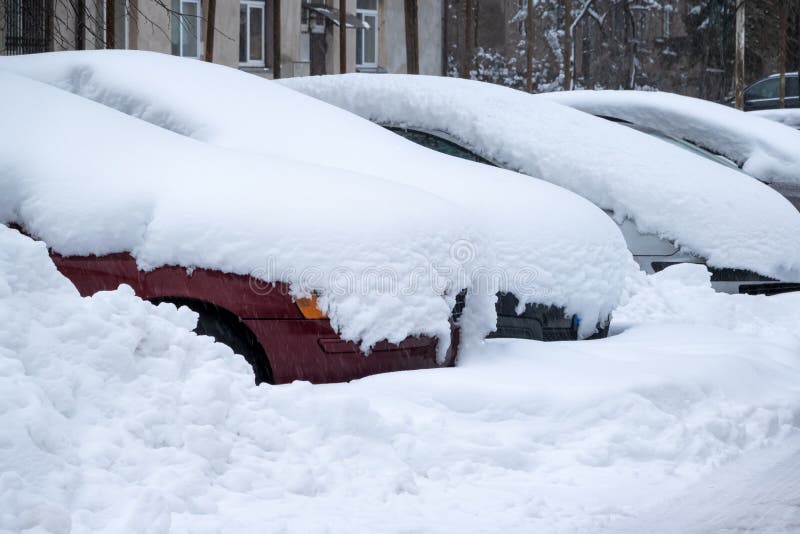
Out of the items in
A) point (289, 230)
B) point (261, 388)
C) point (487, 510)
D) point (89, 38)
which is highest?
point (89, 38)

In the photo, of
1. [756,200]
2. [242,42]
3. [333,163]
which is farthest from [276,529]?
[242,42]

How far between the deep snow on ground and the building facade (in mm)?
9803

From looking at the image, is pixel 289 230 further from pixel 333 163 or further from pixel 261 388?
pixel 333 163

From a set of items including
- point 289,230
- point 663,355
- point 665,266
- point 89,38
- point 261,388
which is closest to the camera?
point 261,388

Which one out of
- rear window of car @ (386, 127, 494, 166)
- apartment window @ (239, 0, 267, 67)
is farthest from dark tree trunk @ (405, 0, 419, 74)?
rear window of car @ (386, 127, 494, 166)

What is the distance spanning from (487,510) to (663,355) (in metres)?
2.13

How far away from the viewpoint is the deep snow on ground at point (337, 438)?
3.33 m

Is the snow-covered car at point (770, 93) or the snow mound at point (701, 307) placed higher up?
the snow-covered car at point (770, 93)

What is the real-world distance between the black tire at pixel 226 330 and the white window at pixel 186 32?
16.3 meters

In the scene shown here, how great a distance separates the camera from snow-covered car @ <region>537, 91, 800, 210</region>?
33.5 ft

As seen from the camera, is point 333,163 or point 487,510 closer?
point 487,510

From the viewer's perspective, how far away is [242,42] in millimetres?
22328

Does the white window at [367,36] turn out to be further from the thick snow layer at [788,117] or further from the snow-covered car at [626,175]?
the snow-covered car at [626,175]

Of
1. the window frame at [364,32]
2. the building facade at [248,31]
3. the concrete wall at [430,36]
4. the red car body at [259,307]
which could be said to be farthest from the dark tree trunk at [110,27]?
the concrete wall at [430,36]
